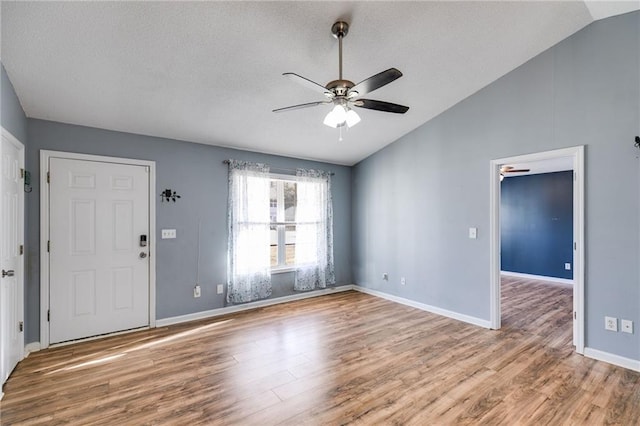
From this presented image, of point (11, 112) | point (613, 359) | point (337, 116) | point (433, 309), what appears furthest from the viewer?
point (433, 309)

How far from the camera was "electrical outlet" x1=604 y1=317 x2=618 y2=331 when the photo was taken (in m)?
2.89

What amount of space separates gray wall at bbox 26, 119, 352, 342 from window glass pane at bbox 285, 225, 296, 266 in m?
1.11

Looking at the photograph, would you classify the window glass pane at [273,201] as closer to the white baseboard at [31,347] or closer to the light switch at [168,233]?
the light switch at [168,233]

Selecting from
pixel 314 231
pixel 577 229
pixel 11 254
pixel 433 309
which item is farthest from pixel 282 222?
pixel 577 229

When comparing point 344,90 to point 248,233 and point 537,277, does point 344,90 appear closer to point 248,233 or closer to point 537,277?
point 248,233

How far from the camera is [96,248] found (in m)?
3.51

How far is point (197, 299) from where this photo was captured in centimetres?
418

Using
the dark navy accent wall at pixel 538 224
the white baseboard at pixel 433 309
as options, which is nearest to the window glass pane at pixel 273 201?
the white baseboard at pixel 433 309

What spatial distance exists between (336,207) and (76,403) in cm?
435

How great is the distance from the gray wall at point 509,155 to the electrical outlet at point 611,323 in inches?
1.7

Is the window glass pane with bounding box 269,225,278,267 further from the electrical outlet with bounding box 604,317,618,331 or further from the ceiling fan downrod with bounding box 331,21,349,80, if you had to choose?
the electrical outlet with bounding box 604,317,618,331

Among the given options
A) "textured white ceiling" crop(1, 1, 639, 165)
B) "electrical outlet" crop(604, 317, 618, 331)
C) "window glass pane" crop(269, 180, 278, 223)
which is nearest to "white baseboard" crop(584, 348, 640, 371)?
"electrical outlet" crop(604, 317, 618, 331)

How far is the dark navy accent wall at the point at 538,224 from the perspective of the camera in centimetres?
629

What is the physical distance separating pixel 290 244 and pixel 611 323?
406 cm
